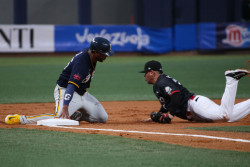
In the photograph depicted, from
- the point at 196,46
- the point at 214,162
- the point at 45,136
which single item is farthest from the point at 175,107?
the point at 196,46

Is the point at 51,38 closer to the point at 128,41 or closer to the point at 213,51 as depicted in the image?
the point at 128,41

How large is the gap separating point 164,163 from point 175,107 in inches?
105

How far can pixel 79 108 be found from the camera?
313 inches

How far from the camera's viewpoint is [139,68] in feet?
63.6

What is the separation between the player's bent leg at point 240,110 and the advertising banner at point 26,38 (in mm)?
18071

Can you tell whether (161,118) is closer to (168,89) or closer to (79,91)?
(168,89)

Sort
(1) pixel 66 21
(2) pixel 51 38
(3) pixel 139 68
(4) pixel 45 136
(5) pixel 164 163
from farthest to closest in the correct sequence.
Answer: (1) pixel 66 21, (2) pixel 51 38, (3) pixel 139 68, (4) pixel 45 136, (5) pixel 164 163

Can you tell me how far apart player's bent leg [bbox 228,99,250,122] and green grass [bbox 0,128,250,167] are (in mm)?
2318

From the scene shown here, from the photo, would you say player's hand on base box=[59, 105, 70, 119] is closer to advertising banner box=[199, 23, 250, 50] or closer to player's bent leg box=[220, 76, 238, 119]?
player's bent leg box=[220, 76, 238, 119]

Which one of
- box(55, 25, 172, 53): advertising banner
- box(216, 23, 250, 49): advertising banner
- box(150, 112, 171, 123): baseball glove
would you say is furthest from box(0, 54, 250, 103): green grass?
box(216, 23, 250, 49): advertising banner

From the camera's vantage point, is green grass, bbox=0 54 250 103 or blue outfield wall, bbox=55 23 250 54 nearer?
green grass, bbox=0 54 250 103

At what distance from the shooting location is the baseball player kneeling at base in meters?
7.39

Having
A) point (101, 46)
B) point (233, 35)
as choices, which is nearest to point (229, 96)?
point (101, 46)

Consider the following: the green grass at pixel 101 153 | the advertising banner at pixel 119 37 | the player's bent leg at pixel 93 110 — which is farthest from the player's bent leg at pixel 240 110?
the advertising banner at pixel 119 37
